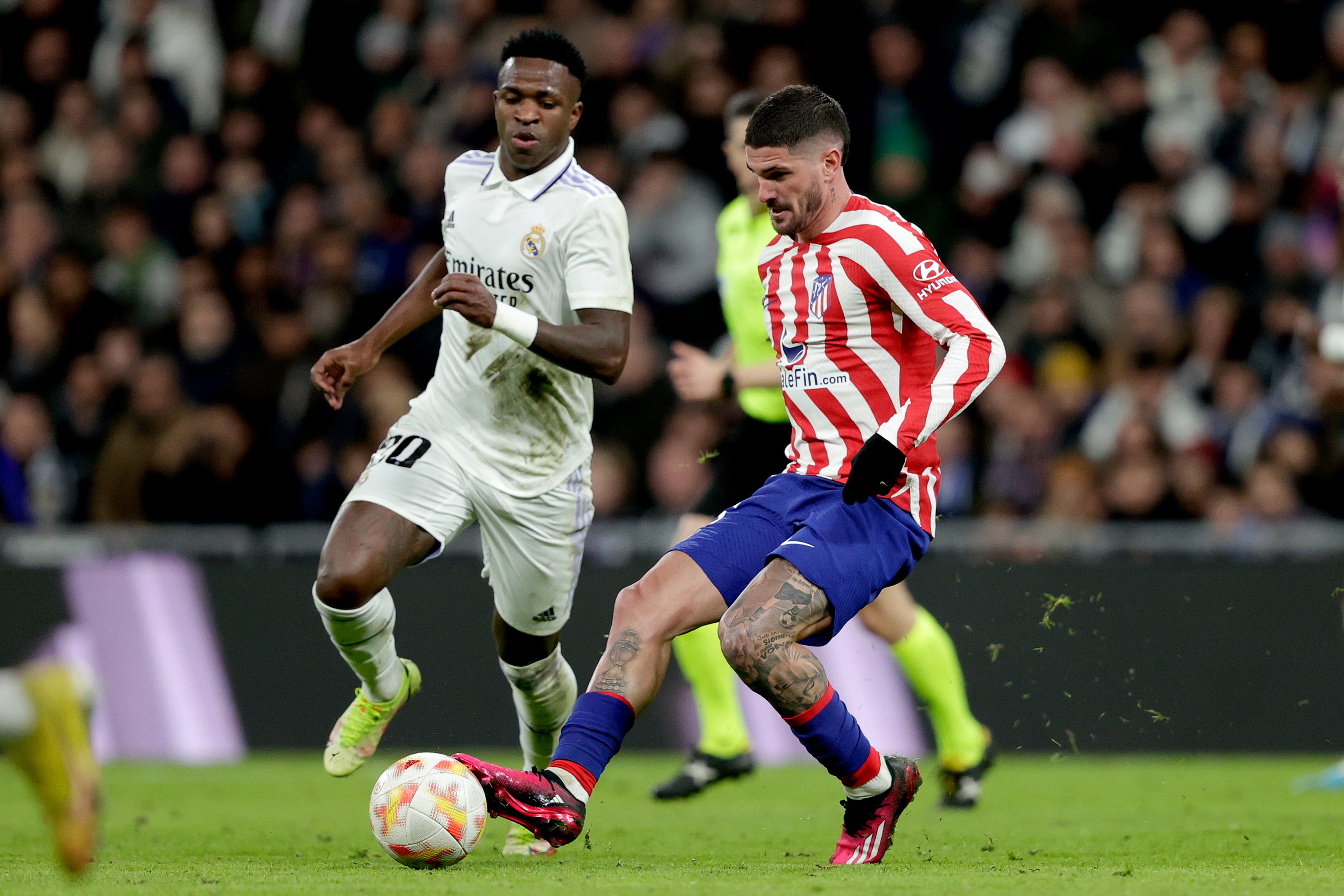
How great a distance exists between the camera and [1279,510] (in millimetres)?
9617

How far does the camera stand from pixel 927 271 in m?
5.09

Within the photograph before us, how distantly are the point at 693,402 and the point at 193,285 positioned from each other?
3.70 metres

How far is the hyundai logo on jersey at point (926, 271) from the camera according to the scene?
5086 mm

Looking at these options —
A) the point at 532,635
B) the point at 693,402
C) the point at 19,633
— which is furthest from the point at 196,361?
the point at 532,635

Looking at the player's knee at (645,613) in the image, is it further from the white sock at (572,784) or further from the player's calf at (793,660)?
the white sock at (572,784)

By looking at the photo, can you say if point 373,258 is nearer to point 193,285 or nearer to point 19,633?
point 193,285

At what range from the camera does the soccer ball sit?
484 cm

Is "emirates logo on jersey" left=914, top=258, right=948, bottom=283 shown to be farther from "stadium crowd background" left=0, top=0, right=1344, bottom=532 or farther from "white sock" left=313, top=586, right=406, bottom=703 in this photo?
"stadium crowd background" left=0, top=0, right=1344, bottom=532

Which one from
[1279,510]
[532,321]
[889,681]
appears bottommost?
[889,681]

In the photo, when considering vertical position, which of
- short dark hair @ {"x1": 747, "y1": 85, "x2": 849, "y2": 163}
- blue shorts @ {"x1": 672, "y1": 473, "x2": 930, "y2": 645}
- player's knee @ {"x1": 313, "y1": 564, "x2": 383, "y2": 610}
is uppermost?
short dark hair @ {"x1": 747, "y1": 85, "x2": 849, "y2": 163}

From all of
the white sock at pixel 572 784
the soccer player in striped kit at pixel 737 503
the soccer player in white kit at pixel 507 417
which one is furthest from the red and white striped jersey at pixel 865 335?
the soccer player in striped kit at pixel 737 503

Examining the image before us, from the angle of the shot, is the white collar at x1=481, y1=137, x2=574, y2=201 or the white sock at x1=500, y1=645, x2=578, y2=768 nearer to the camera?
the white collar at x1=481, y1=137, x2=574, y2=201

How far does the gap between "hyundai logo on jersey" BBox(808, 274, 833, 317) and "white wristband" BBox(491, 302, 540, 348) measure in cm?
84

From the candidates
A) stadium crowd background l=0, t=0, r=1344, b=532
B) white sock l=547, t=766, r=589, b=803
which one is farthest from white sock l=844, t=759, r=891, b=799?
stadium crowd background l=0, t=0, r=1344, b=532
